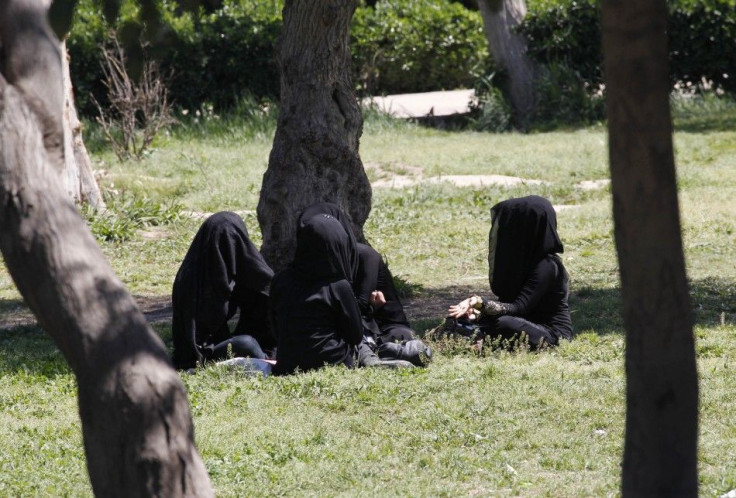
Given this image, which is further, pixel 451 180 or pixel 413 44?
pixel 413 44

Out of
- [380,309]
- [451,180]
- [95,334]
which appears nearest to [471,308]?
[380,309]

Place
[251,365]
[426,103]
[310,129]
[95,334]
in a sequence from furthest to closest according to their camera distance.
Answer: [426,103], [310,129], [251,365], [95,334]

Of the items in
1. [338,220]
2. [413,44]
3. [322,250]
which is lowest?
[322,250]

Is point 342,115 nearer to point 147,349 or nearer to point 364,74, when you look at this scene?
point 147,349

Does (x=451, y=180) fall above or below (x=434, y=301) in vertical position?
above

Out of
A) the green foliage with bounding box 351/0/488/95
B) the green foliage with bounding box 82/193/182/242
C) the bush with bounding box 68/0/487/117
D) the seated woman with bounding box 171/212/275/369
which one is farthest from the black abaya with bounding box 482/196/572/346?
the green foliage with bounding box 351/0/488/95

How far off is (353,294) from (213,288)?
97 cm

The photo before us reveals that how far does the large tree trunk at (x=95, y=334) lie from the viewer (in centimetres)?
284

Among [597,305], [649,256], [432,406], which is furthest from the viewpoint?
[597,305]

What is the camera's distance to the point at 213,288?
6.54 m

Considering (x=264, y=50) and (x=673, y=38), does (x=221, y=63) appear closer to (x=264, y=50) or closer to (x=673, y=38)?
(x=264, y=50)

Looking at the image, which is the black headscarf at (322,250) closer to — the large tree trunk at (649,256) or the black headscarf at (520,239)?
the black headscarf at (520,239)

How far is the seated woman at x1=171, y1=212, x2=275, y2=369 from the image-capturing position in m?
6.48

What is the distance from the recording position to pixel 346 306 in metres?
6.00
